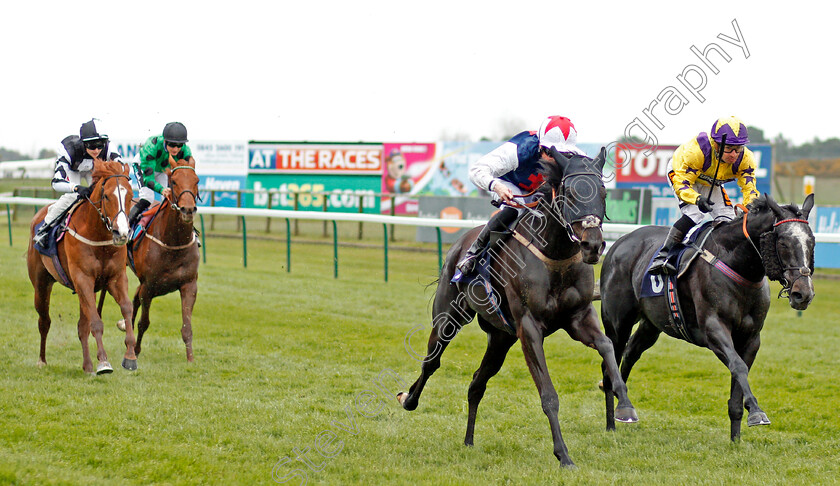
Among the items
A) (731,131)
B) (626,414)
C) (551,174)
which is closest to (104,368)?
(551,174)

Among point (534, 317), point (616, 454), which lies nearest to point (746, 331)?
point (616, 454)

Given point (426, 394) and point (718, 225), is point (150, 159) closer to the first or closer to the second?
point (426, 394)

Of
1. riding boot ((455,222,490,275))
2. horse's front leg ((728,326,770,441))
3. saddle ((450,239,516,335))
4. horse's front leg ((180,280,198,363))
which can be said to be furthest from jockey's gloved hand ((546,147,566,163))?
horse's front leg ((180,280,198,363))

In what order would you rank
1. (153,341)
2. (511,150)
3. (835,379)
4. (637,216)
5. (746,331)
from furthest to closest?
(637,216)
(153,341)
(835,379)
(746,331)
(511,150)

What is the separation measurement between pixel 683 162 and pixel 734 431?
1.88m

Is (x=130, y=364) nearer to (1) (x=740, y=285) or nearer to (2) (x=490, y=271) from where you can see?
(2) (x=490, y=271)

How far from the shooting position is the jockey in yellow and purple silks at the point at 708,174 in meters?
5.41

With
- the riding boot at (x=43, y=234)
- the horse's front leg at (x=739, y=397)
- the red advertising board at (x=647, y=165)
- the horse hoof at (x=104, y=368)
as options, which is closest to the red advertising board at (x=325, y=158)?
the red advertising board at (x=647, y=165)

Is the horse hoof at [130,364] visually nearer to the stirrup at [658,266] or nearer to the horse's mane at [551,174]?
the horse's mane at [551,174]

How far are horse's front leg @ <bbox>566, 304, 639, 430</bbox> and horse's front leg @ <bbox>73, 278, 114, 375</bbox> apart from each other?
385cm

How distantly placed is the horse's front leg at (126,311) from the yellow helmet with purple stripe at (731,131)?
475 cm

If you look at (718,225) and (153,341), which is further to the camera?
(153,341)

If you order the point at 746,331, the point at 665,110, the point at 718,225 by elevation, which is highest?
the point at 665,110

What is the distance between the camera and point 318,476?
4434mm
